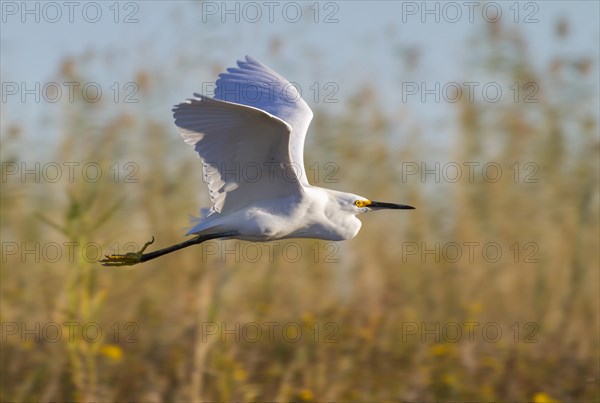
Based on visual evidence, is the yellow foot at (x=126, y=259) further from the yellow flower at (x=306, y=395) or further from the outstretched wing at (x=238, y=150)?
the yellow flower at (x=306, y=395)

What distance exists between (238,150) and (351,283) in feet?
7.37

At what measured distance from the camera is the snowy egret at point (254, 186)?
452 cm

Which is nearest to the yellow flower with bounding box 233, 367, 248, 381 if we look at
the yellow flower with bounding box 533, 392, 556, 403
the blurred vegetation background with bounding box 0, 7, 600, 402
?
the blurred vegetation background with bounding box 0, 7, 600, 402

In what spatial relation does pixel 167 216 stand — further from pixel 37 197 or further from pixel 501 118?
pixel 501 118

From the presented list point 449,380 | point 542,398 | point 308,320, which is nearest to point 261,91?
point 308,320

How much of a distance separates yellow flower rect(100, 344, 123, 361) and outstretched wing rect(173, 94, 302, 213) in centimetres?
110

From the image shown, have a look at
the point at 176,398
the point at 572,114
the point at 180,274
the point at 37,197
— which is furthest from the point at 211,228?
the point at 572,114

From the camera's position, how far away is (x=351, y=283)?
266 inches

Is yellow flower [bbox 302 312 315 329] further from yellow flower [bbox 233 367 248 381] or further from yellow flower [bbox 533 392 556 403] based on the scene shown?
yellow flower [bbox 533 392 556 403]

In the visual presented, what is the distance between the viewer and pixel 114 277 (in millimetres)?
6242

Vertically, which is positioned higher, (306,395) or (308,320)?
(308,320)

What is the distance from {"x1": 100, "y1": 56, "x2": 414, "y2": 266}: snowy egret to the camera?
4.52 meters

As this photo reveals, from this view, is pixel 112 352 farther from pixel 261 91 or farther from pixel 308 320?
pixel 261 91

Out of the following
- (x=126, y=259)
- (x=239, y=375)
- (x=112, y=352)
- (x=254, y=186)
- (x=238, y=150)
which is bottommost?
→ (x=239, y=375)
